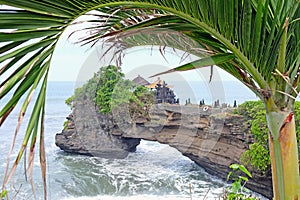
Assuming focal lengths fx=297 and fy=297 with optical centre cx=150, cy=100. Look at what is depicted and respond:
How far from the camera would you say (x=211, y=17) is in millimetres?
476

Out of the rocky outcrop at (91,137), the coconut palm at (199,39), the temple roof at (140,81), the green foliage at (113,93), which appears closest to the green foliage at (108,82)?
the green foliage at (113,93)

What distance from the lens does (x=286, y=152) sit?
1.99 ft

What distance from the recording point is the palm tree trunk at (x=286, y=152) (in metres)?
0.61

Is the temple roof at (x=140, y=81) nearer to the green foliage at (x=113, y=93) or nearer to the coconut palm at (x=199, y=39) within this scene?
the green foliage at (x=113, y=93)

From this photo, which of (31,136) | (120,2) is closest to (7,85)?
(31,136)

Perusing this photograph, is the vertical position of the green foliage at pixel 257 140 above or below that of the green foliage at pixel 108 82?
below

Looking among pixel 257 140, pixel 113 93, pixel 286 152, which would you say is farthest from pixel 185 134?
pixel 286 152

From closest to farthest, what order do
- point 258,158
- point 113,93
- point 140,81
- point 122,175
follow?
1. point 140,81
2. point 113,93
3. point 258,158
4. point 122,175

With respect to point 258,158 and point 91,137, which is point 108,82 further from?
point 258,158

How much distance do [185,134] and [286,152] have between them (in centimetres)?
426

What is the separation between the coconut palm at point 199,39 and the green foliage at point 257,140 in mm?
3508

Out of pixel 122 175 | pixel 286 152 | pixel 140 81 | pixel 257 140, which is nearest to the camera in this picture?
pixel 286 152

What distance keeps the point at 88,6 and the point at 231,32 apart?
0.24 m

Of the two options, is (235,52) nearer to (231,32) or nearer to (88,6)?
(231,32)
